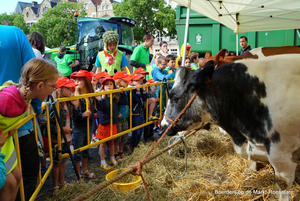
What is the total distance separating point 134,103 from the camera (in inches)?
181

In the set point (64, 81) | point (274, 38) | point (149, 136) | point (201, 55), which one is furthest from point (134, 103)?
point (274, 38)

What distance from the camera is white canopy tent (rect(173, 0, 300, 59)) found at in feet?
16.3

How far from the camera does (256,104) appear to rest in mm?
2174

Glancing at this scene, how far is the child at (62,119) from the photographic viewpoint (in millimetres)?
2977

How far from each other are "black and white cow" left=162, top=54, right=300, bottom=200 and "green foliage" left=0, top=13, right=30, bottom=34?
1851 inches

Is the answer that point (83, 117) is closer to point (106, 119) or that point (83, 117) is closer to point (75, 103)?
point (75, 103)

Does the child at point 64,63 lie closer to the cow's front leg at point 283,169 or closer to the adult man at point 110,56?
the adult man at point 110,56

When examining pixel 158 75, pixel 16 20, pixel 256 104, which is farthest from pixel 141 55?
pixel 16 20

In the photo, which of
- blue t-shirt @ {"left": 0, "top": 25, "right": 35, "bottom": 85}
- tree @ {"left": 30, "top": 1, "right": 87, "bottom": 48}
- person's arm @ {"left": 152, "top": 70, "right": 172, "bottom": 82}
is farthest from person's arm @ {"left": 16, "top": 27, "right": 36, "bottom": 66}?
tree @ {"left": 30, "top": 1, "right": 87, "bottom": 48}

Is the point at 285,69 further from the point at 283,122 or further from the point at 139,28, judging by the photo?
the point at 139,28

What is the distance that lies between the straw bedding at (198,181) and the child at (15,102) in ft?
3.92

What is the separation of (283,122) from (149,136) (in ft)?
11.7

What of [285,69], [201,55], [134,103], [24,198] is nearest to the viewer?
[24,198]

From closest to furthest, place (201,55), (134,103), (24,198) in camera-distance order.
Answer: (24,198), (134,103), (201,55)
